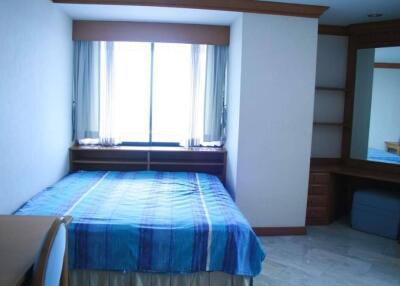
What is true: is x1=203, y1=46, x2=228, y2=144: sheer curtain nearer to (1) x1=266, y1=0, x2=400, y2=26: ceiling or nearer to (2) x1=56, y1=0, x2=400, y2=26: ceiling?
(2) x1=56, y1=0, x2=400, y2=26: ceiling

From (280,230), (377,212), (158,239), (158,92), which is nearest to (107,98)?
(158,92)

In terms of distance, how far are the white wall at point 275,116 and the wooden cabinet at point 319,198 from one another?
10.7 inches

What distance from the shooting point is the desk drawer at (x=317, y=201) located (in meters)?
4.04

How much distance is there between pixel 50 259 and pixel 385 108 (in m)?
4.08

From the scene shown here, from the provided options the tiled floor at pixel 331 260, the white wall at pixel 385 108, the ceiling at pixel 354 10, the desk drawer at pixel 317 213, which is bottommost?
the tiled floor at pixel 331 260

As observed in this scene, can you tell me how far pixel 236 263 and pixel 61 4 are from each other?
9.53ft

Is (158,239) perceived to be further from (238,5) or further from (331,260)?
Result: (238,5)

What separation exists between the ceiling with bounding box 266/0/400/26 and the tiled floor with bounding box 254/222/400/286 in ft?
7.95

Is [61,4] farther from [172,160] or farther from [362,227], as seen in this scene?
[362,227]

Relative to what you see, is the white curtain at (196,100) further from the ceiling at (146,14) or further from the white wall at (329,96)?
the white wall at (329,96)

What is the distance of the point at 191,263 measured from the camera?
2387 millimetres

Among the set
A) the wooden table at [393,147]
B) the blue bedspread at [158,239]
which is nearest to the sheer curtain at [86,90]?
the blue bedspread at [158,239]

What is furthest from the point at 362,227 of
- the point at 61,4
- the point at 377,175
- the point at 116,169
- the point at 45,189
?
the point at 61,4

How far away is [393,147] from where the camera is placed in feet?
13.4
